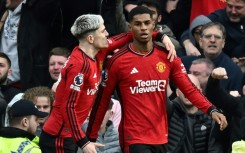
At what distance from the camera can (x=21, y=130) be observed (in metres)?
10.8

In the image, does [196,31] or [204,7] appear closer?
[196,31]

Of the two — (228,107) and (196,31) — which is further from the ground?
(196,31)

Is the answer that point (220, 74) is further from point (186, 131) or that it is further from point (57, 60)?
point (57, 60)

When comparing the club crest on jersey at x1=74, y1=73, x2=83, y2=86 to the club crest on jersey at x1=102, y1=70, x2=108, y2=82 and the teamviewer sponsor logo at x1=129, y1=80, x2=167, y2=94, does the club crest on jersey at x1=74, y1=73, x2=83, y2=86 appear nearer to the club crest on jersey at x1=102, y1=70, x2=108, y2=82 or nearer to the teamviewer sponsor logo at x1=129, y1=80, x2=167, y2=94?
the club crest on jersey at x1=102, y1=70, x2=108, y2=82

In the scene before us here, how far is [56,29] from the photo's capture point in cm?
1481

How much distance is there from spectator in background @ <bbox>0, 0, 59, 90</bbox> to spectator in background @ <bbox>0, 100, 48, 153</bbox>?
2802 mm

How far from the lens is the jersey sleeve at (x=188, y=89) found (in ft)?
37.1

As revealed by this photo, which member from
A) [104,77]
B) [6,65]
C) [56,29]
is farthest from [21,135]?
[56,29]

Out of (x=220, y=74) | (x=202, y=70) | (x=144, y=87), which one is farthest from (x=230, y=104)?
(x=144, y=87)

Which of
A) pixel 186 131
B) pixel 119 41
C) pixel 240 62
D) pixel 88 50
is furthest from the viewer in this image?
pixel 240 62

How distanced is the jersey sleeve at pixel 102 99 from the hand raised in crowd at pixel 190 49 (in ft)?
10.5

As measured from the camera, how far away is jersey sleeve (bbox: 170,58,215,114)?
11.3 metres

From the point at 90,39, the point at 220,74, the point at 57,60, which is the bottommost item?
the point at 57,60

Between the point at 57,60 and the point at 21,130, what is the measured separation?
3.31 m
